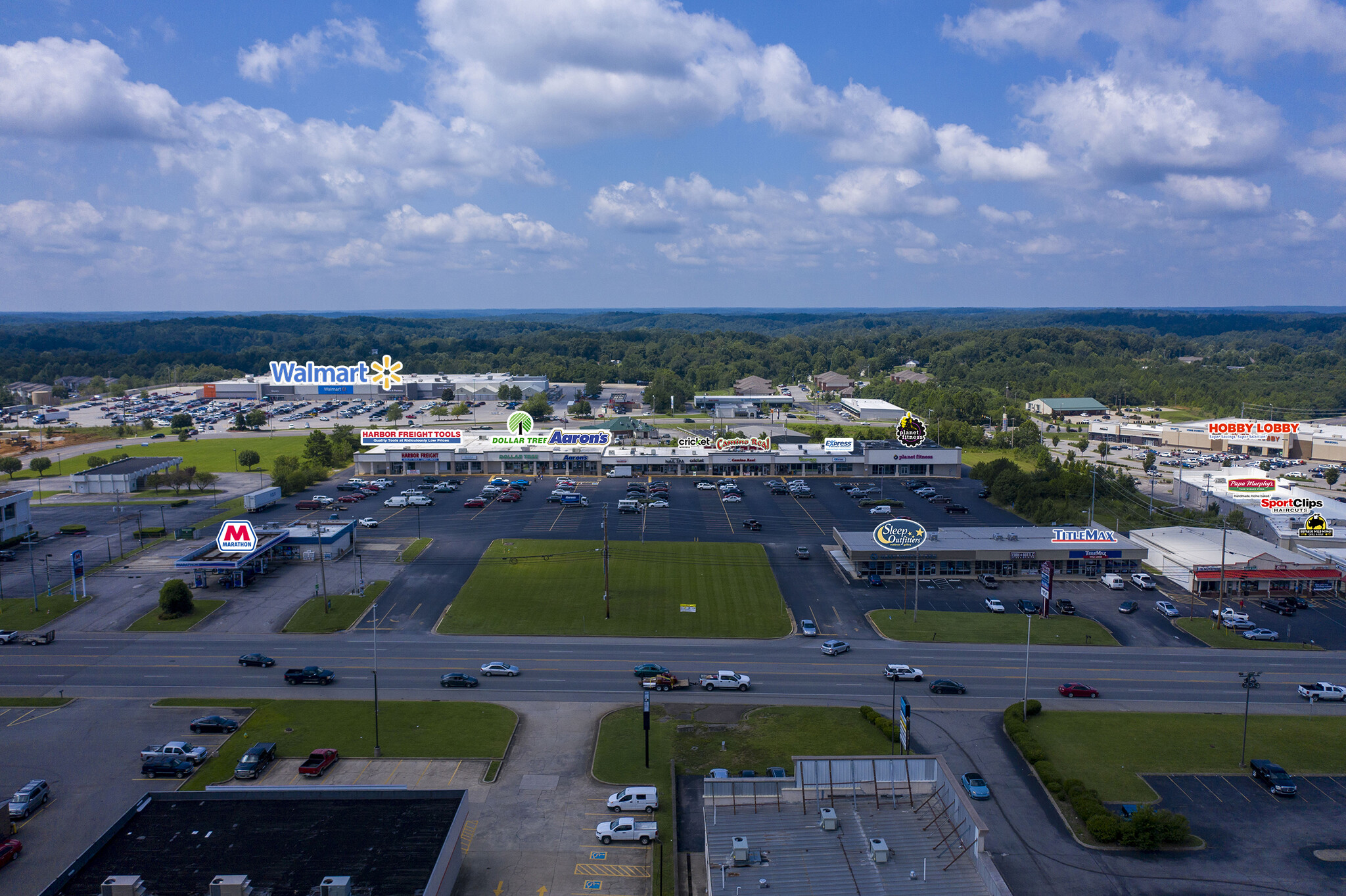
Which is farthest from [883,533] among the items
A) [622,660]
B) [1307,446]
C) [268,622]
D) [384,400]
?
[384,400]

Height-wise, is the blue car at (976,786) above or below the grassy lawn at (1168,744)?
above

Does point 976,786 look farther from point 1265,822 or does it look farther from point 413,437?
point 413,437

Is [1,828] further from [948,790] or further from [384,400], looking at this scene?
[384,400]

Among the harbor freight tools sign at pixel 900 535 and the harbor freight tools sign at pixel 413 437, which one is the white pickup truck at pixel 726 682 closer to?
the harbor freight tools sign at pixel 900 535

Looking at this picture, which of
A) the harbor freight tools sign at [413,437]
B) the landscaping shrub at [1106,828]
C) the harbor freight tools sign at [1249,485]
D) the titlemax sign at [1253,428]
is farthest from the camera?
the titlemax sign at [1253,428]

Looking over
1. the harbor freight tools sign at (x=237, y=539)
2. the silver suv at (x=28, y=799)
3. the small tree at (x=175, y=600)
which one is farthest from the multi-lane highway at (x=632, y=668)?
the harbor freight tools sign at (x=237, y=539)

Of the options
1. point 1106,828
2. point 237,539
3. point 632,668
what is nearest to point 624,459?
point 237,539

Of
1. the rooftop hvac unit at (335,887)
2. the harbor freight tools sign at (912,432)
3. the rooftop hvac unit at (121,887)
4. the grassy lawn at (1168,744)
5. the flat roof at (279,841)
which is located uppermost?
the harbor freight tools sign at (912,432)

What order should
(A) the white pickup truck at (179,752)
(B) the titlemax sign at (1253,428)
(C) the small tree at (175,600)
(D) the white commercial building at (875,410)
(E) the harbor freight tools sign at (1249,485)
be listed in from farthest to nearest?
(D) the white commercial building at (875,410) < (B) the titlemax sign at (1253,428) < (E) the harbor freight tools sign at (1249,485) < (C) the small tree at (175,600) < (A) the white pickup truck at (179,752)
